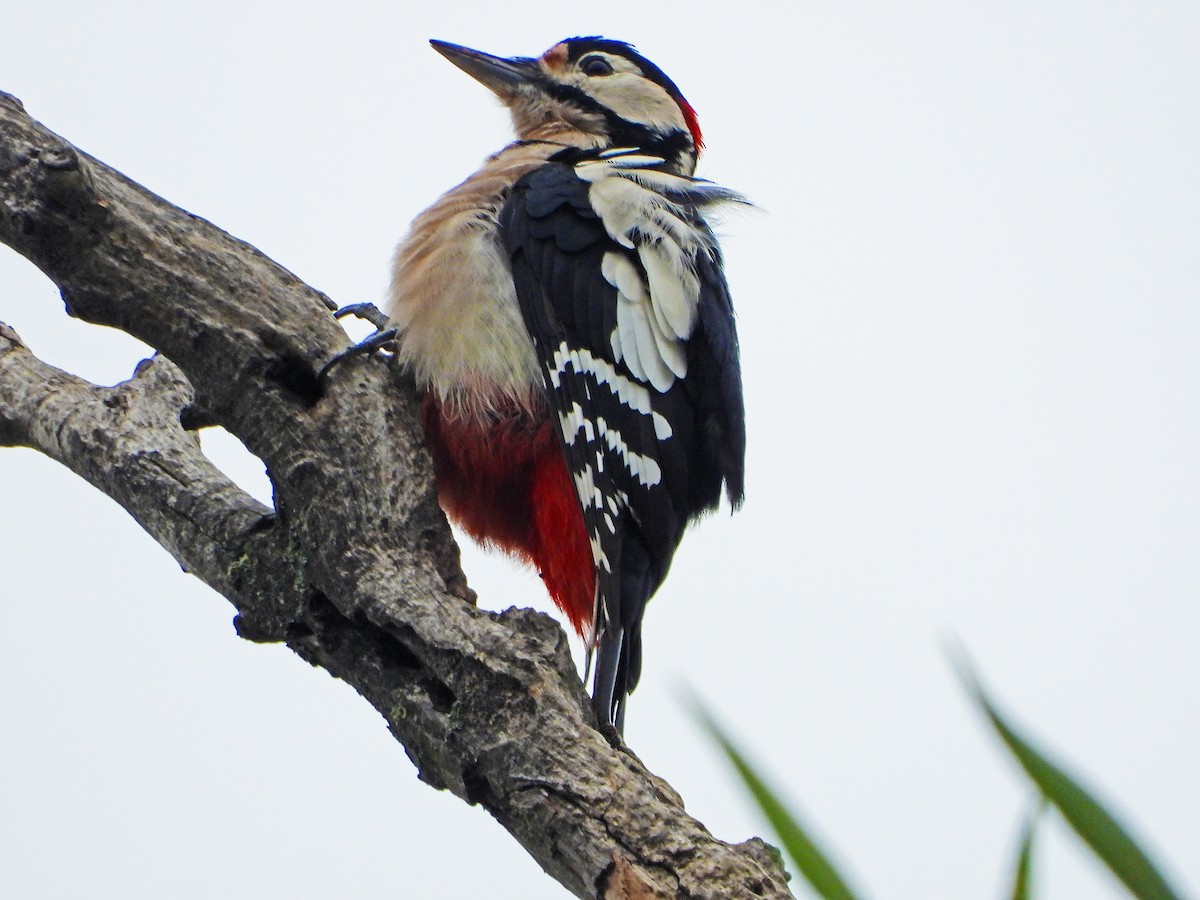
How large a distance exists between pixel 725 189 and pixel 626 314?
652 mm

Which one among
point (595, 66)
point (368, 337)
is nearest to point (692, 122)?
point (595, 66)

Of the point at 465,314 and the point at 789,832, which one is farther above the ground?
the point at 465,314

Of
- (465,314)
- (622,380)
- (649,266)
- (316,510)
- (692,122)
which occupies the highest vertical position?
(692,122)

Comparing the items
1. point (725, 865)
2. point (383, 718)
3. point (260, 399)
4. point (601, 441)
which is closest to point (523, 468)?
point (601, 441)

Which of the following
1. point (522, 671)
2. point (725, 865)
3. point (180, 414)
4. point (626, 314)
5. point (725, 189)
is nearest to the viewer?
point (725, 865)

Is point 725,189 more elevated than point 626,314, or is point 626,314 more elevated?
point 725,189

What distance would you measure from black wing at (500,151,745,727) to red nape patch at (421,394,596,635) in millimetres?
115

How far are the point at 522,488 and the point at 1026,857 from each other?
2.06m

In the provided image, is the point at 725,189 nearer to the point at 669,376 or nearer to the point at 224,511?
the point at 669,376

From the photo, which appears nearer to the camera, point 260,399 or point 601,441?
point 260,399

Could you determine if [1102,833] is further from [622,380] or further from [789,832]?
[622,380]

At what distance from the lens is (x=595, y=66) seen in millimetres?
3523

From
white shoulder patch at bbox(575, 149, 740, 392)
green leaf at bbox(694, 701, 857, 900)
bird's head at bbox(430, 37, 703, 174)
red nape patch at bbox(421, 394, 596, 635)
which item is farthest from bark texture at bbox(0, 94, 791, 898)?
bird's head at bbox(430, 37, 703, 174)

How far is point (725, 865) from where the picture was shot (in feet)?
4.81
